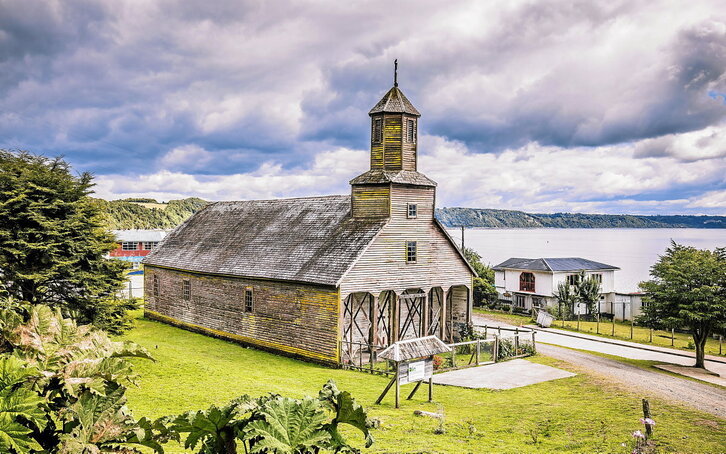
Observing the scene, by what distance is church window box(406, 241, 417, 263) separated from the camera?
27.1m

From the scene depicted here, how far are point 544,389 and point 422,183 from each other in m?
11.6

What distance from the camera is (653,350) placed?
31.8 meters

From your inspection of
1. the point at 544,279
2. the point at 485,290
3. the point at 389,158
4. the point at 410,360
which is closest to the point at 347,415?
the point at 410,360

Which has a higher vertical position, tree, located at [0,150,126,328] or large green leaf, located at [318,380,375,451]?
tree, located at [0,150,126,328]

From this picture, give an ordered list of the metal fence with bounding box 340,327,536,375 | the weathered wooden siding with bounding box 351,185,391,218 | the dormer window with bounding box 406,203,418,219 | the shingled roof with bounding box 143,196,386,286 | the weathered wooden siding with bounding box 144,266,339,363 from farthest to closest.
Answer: the dormer window with bounding box 406,203,418,219
the weathered wooden siding with bounding box 351,185,391,218
the shingled roof with bounding box 143,196,386,286
the weathered wooden siding with bounding box 144,266,339,363
the metal fence with bounding box 340,327,536,375

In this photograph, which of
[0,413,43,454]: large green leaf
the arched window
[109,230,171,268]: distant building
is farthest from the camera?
[109,230,171,268]: distant building

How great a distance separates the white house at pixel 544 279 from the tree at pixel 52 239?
38709mm

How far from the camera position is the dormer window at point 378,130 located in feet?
92.3

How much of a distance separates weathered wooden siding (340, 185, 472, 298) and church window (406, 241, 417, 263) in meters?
0.20

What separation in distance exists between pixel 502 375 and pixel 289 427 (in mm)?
20706

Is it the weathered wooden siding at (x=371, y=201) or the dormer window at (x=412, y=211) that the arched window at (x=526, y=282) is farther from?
the weathered wooden siding at (x=371, y=201)

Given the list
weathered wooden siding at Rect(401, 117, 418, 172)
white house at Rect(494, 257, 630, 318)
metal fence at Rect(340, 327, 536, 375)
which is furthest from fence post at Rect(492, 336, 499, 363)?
white house at Rect(494, 257, 630, 318)

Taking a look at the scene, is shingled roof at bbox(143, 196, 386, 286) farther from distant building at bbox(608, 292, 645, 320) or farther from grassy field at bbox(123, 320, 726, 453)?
distant building at bbox(608, 292, 645, 320)

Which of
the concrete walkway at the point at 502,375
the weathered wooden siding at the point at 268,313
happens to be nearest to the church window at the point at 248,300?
the weathered wooden siding at the point at 268,313
